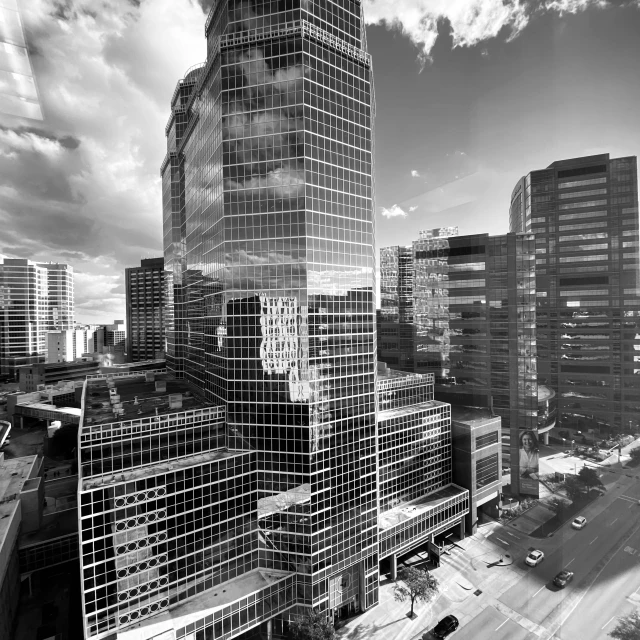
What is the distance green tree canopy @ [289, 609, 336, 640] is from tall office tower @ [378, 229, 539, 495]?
16.0m

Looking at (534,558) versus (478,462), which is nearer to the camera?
(534,558)

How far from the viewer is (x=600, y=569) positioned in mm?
8797

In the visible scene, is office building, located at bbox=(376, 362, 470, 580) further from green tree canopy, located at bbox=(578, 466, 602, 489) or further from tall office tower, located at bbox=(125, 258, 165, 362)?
tall office tower, located at bbox=(125, 258, 165, 362)

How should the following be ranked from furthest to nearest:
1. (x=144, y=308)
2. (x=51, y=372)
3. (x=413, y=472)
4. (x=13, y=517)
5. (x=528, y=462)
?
1. (x=144, y=308)
2. (x=51, y=372)
3. (x=528, y=462)
4. (x=413, y=472)
5. (x=13, y=517)

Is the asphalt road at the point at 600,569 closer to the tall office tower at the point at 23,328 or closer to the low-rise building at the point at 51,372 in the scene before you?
the tall office tower at the point at 23,328

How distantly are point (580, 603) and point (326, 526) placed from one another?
7899mm

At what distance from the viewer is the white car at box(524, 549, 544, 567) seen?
1517 centimetres

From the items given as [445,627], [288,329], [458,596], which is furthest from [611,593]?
[288,329]

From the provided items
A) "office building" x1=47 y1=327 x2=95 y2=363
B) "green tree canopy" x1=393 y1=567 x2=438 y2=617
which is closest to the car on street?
"green tree canopy" x1=393 y1=567 x2=438 y2=617

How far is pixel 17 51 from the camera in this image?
374 centimetres

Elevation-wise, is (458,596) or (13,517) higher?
(13,517)

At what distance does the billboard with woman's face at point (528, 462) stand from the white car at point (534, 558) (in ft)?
19.6

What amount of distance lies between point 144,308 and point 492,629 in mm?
56974

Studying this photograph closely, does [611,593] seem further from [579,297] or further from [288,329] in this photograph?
[579,297]
